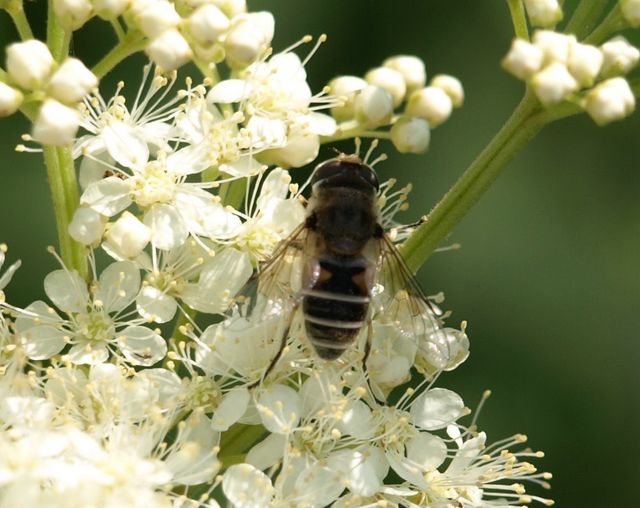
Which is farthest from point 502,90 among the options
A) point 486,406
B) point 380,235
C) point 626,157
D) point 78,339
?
point 78,339

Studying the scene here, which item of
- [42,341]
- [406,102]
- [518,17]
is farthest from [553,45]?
[42,341]

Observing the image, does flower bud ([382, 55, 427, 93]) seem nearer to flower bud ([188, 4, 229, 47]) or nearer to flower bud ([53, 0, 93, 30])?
flower bud ([188, 4, 229, 47])

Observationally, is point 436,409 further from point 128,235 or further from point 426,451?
point 128,235

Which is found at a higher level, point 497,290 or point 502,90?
point 502,90

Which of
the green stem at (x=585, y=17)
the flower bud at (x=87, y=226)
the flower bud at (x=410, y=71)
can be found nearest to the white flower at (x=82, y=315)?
the flower bud at (x=87, y=226)

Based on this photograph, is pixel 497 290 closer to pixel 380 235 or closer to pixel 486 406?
pixel 486 406

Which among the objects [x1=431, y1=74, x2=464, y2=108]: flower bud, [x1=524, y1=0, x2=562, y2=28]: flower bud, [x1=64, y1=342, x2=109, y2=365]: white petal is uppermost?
[x1=524, y1=0, x2=562, y2=28]: flower bud

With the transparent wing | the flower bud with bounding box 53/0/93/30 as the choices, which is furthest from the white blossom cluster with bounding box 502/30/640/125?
the flower bud with bounding box 53/0/93/30
